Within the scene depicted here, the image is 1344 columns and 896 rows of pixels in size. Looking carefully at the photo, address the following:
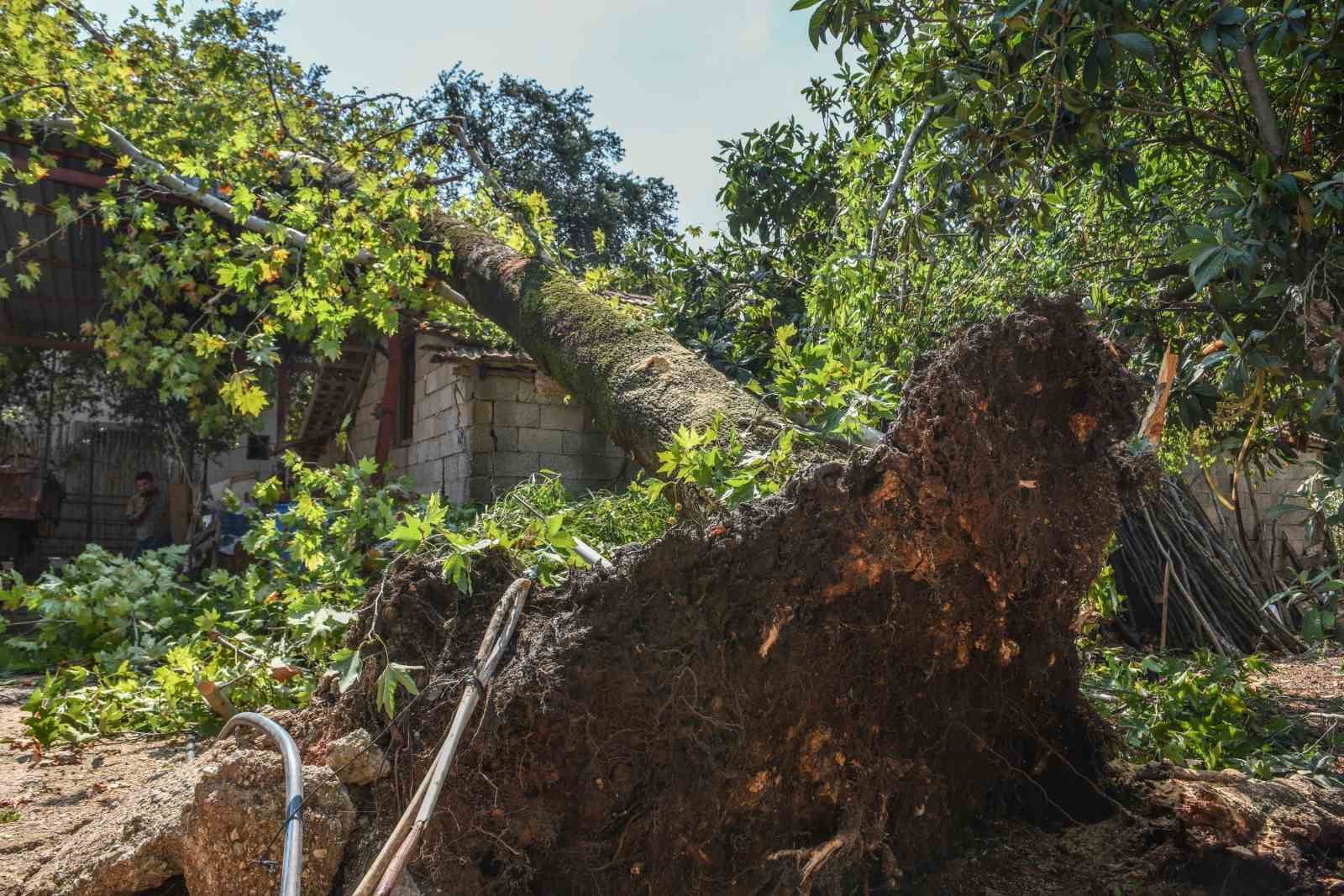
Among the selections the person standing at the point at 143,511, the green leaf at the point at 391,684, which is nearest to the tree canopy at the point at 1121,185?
the green leaf at the point at 391,684

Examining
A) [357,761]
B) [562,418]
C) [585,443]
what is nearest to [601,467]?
[585,443]

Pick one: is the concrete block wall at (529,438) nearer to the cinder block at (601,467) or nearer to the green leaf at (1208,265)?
the cinder block at (601,467)

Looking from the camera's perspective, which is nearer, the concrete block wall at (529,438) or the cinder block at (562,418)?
the concrete block wall at (529,438)

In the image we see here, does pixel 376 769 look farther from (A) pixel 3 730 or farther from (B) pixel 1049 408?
(A) pixel 3 730

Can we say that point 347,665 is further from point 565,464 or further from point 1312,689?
point 565,464

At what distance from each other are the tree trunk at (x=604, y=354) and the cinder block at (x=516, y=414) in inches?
85.8

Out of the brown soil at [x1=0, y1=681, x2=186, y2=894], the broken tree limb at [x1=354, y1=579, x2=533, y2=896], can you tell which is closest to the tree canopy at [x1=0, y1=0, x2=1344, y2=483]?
Answer: the broken tree limb at [x1=354, y1=579, x2=533, y2=896]

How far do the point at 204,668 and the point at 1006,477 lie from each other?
3780 mm

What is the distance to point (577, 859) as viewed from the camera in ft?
7.61

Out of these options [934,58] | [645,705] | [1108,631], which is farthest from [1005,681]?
[1108,631]

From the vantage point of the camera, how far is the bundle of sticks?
8078mm

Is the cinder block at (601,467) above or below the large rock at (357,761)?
above

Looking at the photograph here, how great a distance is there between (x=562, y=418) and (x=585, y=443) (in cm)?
36

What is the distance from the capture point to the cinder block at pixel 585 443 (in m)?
9.68
